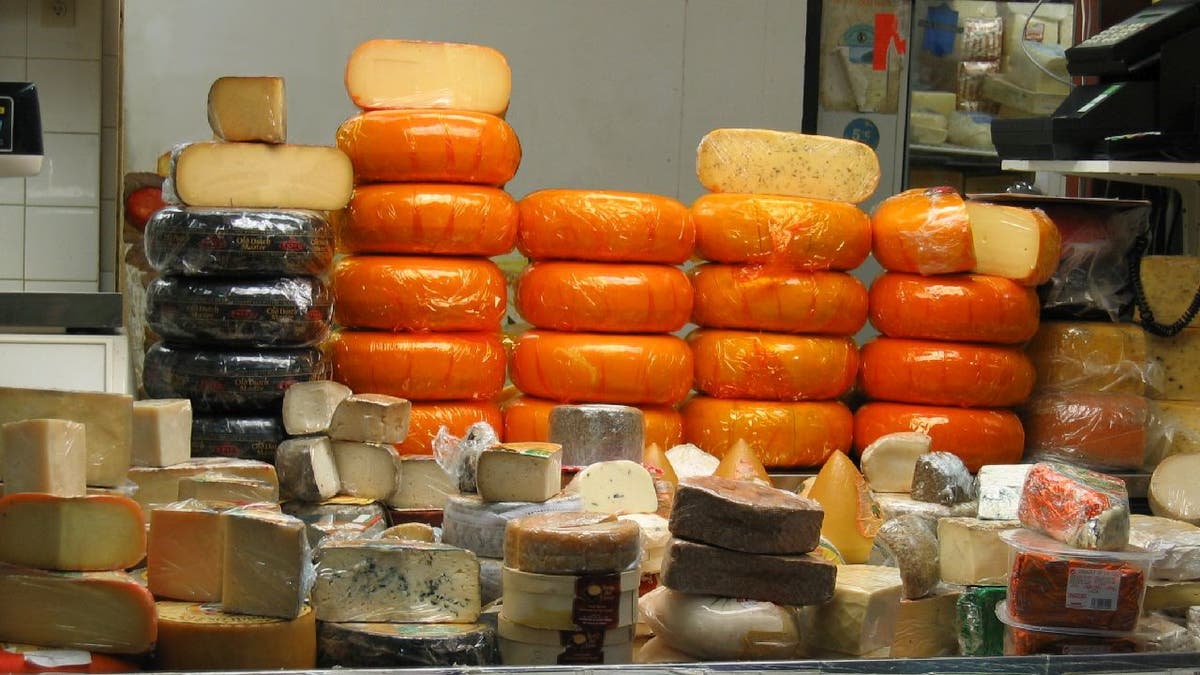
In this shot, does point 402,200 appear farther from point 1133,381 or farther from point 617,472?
point 1133,381

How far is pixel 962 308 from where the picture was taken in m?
3.21

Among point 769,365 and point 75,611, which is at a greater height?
point 769,365

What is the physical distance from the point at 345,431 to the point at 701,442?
3.48 feet

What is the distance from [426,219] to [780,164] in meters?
0.90

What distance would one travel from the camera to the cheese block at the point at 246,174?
2.88 metres

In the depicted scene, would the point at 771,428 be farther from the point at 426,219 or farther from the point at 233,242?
the point at 233,242

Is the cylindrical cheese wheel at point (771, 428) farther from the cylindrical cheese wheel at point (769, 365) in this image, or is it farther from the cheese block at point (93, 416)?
the cheese block at point (93, 416)

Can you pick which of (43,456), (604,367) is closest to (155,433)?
(43,456)

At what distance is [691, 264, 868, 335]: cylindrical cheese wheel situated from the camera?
3.25 meters

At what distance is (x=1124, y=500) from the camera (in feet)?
6.22

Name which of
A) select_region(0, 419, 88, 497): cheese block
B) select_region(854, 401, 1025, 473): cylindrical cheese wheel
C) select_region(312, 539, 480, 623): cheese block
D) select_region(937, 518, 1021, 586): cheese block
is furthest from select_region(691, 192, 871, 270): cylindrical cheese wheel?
select_region(0, 419, 88, 497): cheese block

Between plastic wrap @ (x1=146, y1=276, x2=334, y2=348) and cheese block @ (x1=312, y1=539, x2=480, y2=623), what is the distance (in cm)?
111

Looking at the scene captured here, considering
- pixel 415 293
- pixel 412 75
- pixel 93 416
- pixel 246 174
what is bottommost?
pixel 93 416

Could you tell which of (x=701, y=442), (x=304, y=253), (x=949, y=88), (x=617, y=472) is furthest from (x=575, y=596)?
(x=949, y=88)
